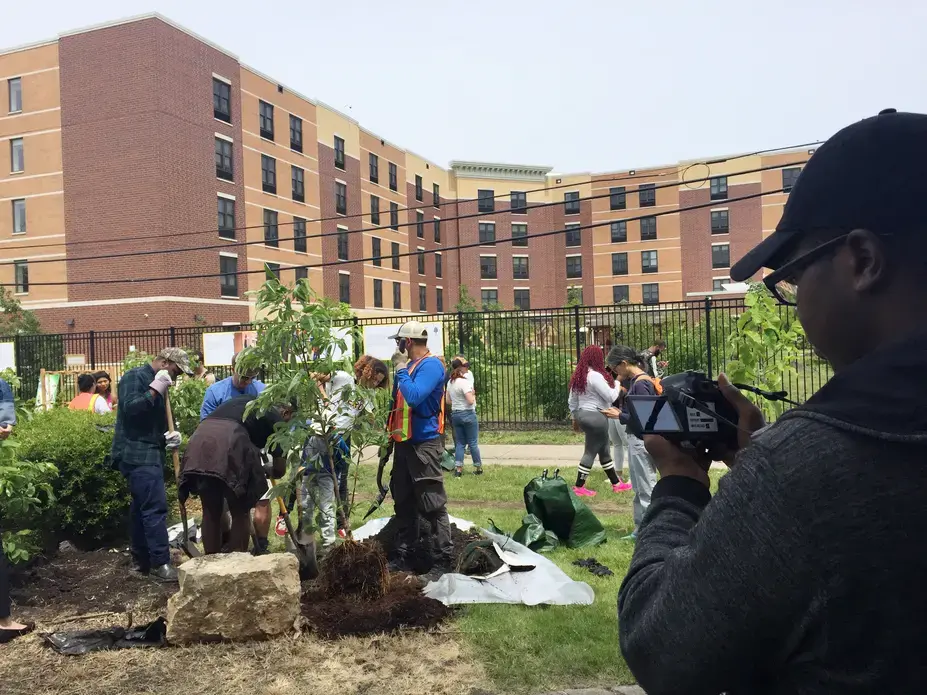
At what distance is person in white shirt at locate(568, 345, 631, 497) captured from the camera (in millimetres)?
9098

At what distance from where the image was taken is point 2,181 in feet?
121

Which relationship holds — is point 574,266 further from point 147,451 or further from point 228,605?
point 228,605

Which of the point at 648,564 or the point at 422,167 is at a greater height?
the point at 422,167

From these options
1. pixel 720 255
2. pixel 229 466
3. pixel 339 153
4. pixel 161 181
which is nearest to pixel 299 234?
pixel 339 153

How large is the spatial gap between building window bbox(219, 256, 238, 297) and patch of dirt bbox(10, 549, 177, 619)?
102 feet

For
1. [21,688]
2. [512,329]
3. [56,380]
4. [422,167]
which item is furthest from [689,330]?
[422,167]

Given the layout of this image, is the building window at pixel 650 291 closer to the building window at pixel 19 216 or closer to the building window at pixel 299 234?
the building window at pixel 299 234

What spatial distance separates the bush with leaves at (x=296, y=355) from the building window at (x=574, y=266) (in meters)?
59.6

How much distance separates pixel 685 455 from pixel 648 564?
0.28 m

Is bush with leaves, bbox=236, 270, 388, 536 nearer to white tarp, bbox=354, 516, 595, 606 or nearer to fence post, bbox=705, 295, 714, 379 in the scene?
white tarp, bbox=354, 516, 595, 606

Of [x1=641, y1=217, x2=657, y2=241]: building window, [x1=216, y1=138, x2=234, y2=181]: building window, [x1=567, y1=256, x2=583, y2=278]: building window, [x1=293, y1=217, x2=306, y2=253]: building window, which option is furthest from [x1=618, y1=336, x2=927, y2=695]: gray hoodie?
[x1=567, y1=256, x2=583, y2=278]: building window

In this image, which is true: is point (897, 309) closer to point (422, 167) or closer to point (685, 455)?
point (685, 455)

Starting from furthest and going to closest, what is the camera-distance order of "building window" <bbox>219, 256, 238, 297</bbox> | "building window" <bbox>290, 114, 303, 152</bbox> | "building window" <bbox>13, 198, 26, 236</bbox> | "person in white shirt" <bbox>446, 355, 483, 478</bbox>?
"building window" <bbox>290, 114, 303, 152</bbox>, "building window" <bbox>219, 256, 238, 297</bbox>, "building window" <bbox>13, 198, 26, 236</bbox>, "person in white shirt" <bbox>446, 355, 483, 478</bbox>

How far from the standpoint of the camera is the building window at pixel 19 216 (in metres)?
36.3
